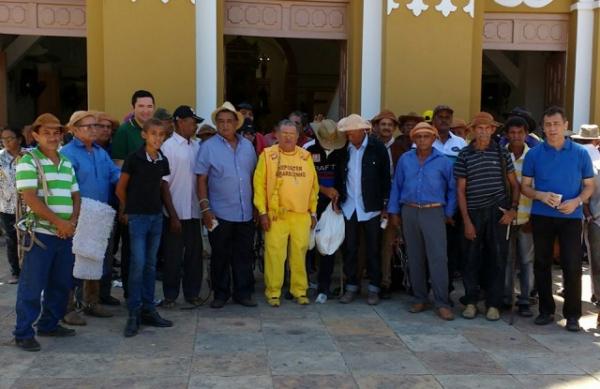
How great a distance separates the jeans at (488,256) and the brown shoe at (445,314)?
238 millimetres

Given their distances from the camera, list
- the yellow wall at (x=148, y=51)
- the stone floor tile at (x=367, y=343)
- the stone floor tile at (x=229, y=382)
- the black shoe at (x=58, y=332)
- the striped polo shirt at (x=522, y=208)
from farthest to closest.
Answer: the yellow wall at (x=148, y=51)
the striped polo shirt at (x=522, y=208)
the black shoe at (x=58, y=332)
the stone floor tile at (x=367, y=343)
the stone floor tile at (x=229, y=382)

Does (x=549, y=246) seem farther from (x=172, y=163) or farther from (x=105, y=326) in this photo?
(x=105, y=326)

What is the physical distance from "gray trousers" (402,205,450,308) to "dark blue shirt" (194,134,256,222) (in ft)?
4.92

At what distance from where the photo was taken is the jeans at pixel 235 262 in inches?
239

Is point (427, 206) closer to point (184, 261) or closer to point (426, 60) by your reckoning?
point (184, 261)

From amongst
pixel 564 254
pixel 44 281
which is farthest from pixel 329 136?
pixel 44 281

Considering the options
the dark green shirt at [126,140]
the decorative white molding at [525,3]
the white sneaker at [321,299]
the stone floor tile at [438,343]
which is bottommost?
the stone floor tile at [438,343]

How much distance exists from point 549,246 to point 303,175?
2.28 metres

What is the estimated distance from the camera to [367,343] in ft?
16.8

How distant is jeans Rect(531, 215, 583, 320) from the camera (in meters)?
5.52

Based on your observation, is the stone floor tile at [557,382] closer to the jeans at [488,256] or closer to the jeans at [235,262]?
the jeans at [488,256]

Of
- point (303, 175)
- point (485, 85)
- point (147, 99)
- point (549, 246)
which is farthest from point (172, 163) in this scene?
point (485, 85)

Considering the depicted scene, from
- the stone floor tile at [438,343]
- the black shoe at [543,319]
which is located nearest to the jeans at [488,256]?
the black shoe at [543,319]

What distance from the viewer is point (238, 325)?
18.1ft
